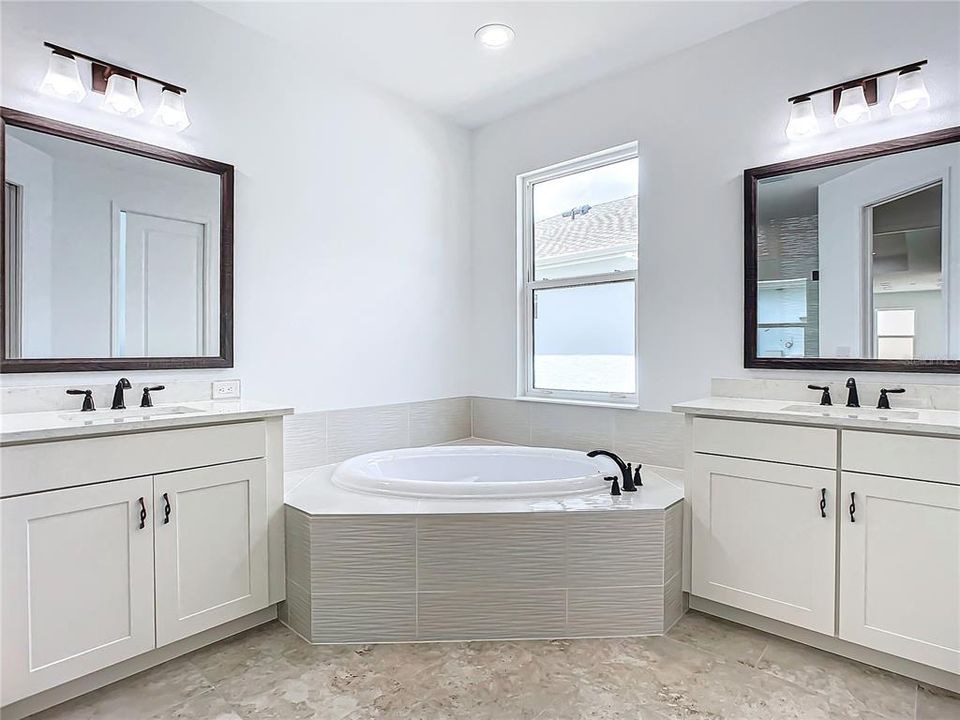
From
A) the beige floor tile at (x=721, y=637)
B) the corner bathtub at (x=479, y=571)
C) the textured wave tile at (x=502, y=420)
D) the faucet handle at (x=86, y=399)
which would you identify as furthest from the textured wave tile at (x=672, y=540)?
the faucet handle at (x=86, y=399)

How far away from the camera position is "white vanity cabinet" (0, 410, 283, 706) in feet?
5.26

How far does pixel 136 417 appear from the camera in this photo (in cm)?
190

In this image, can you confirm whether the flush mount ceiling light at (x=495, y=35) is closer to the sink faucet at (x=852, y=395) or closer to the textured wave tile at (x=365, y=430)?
the textured wave tile at (x=365, y=430)

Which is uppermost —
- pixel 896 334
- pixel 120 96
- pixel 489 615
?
pixel 120 96

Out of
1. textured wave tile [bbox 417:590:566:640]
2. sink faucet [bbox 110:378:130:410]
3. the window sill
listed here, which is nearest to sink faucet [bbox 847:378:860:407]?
the window sill

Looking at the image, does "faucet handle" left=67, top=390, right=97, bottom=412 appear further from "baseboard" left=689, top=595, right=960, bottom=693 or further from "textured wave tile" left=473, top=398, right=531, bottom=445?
"baseboard" left=689, top=595, right=960, bottom=693

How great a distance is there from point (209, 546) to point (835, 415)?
2.28m

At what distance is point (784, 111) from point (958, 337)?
117 centimetres

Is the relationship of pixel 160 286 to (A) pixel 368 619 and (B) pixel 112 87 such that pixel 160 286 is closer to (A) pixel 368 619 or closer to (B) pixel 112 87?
(B) pixel 112 87

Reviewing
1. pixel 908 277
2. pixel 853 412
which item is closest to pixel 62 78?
pixel 853 412

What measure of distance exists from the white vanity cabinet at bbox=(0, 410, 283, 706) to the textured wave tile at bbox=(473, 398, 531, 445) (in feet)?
5.34

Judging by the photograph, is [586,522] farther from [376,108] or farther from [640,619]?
[376,108]

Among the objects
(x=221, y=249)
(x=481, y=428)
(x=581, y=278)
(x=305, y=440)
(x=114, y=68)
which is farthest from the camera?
(x=481, y=428)

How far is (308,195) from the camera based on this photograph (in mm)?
2840
